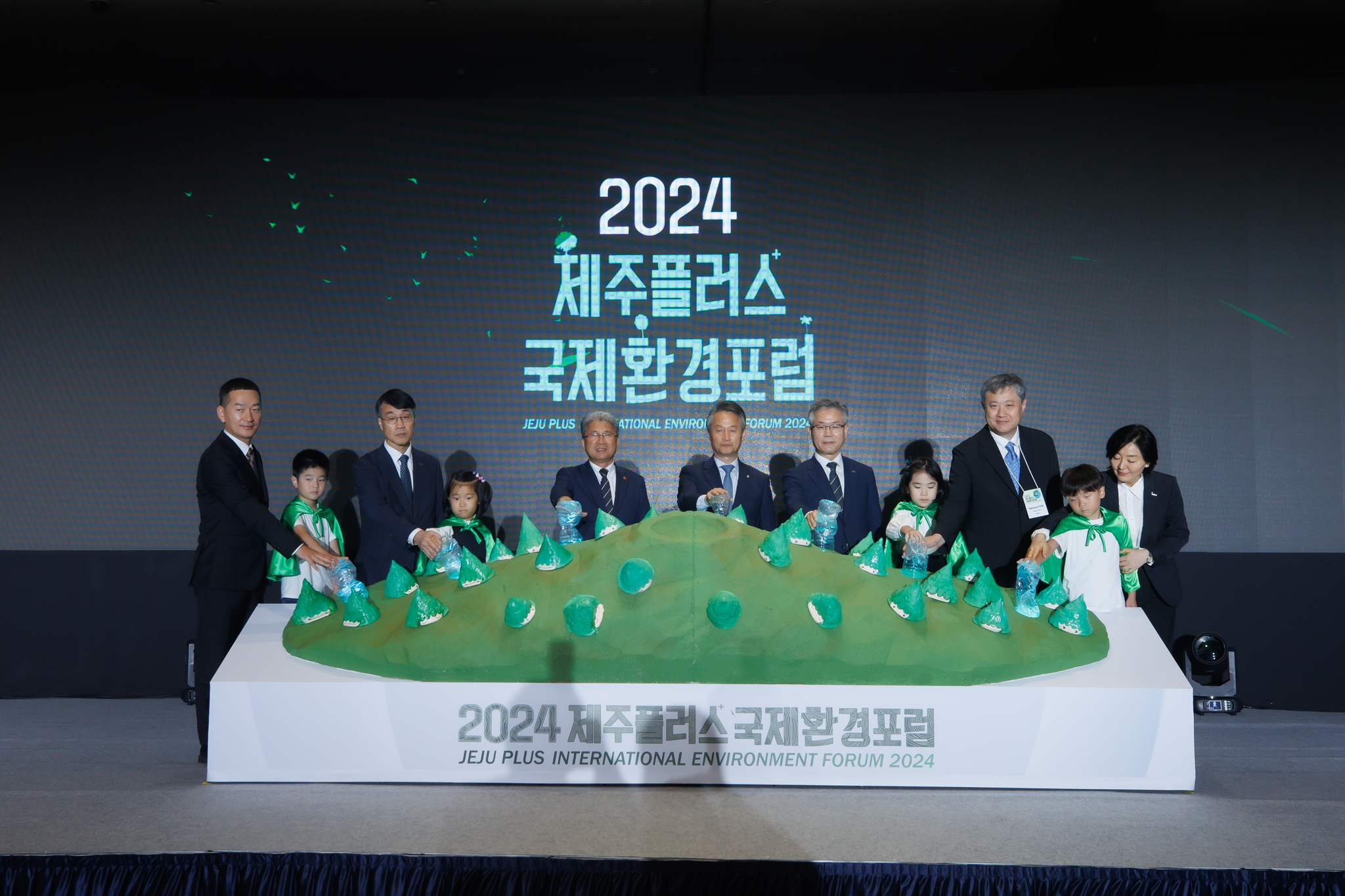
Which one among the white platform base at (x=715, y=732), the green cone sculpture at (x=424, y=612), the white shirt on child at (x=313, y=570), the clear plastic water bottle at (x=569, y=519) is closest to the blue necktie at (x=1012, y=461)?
the white platform base at (x=715, y=732)

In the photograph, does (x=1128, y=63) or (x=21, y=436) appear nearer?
(x=1128, y=63)

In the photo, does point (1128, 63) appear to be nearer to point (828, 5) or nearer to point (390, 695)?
point (828, 5)

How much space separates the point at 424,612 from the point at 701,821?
3.69 ft

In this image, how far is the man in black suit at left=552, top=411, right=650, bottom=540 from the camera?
15.0 ft

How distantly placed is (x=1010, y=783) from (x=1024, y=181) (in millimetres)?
3724

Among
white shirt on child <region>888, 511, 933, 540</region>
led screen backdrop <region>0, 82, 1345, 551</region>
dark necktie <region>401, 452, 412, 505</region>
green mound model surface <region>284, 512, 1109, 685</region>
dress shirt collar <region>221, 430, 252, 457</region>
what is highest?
led screen backdrop <region>0, 82, 1345, 551</region>

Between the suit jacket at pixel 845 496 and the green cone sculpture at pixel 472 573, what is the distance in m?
1.56

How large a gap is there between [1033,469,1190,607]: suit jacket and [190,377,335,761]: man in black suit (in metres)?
3.27

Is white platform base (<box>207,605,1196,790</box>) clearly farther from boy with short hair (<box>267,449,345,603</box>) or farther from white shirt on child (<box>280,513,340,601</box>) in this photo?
boy with short hair (<box>267,449,345,603</box>)

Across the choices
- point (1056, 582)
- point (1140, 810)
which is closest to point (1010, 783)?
point (1140, 810)

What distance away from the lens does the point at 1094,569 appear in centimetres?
394

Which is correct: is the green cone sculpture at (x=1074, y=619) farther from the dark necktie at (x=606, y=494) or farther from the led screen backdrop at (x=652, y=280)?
the led screen backdrop at (x=652, y=280)

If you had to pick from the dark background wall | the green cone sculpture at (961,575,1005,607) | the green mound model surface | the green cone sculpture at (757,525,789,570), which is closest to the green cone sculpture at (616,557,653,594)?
the green mound model surface

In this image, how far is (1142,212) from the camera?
5.66 meters
